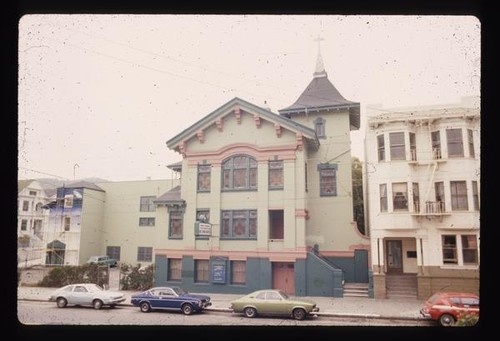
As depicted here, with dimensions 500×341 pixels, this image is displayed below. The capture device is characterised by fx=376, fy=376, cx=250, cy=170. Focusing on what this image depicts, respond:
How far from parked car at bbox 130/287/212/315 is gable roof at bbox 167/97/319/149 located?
422cm

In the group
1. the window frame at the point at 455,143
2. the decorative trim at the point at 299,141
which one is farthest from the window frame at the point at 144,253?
the window frame at the point at 455,143

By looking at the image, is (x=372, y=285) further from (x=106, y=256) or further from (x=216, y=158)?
(x=106, y=256)

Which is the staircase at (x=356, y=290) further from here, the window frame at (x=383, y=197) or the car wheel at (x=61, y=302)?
the car wheel at (x=61, y=302)

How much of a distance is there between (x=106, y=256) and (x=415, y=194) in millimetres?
8381

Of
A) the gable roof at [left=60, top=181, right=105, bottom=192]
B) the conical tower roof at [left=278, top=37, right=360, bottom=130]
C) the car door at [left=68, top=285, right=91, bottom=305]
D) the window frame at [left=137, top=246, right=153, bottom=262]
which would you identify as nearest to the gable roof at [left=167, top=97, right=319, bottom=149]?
the conical tower roof at [left=278, top=37, right=360, bottom=130]

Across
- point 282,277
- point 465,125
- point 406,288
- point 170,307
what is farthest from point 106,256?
point 465,125

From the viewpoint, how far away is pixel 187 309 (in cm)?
887

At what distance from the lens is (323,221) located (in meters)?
10.9

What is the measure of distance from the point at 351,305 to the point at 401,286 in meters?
1.83

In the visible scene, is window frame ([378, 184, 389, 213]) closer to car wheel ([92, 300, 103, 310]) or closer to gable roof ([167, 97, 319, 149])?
gable roof ([167, 97, 319, 149])

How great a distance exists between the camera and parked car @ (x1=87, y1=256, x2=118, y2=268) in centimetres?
963

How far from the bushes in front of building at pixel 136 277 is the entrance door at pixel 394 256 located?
21.9 ft

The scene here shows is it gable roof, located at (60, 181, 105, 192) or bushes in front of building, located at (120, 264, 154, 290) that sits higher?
gable roof, located at (60, 181, 105, 192)

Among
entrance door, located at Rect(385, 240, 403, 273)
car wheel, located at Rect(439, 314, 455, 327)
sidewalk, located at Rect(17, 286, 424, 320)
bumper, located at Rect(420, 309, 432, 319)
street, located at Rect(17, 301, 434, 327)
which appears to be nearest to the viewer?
car wheel, located at Rect(439, 314, 455, 327)
